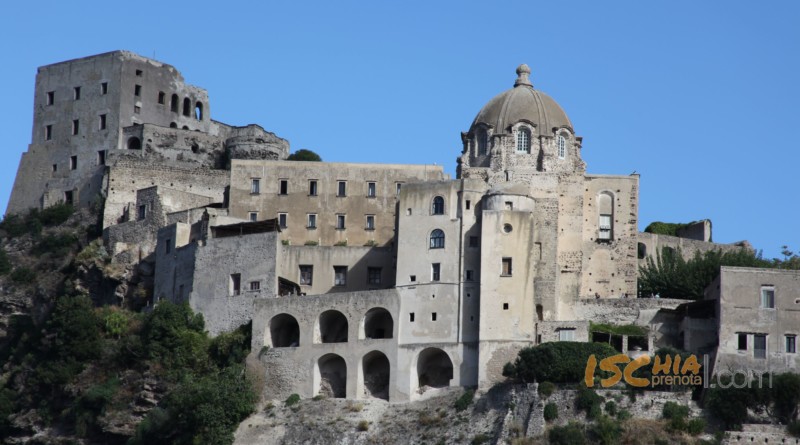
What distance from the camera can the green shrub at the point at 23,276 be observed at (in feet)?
309

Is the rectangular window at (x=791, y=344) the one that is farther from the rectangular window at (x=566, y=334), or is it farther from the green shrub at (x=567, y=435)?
the green shrub at (x=567, y=435)

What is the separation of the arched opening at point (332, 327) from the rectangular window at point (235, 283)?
4966 mm

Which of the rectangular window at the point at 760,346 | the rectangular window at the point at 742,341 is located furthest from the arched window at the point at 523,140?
the rectangular window at the point at 760,346

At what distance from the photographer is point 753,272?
245ft

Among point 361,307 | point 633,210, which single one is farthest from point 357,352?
point 633,210

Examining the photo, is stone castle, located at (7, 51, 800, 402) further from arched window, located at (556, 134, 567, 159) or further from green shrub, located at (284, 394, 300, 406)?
green shrub, located at (284, 394, 300, 406)

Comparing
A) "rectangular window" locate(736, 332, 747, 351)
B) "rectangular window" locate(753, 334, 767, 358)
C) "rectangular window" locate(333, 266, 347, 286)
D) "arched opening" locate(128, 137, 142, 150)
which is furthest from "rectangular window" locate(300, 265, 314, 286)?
"rectangular window" locate(753, 334, 767, 358)

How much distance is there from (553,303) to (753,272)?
33.2ft

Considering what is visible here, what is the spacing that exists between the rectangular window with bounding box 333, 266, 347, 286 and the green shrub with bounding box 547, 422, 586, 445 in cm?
1690

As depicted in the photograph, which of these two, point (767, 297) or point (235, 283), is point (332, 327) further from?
point (767, 297)

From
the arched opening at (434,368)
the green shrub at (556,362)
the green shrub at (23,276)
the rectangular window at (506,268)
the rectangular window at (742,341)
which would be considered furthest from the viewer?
the green shrub at (23,276)

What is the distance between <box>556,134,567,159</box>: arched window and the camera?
85.0 m

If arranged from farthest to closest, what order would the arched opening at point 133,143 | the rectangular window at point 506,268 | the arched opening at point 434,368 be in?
the arched opening at point 133,143 < the arched opening at point 434,368 < the rectangular window at point 506,268

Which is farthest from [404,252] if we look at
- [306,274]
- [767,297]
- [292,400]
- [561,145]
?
[767,297]
